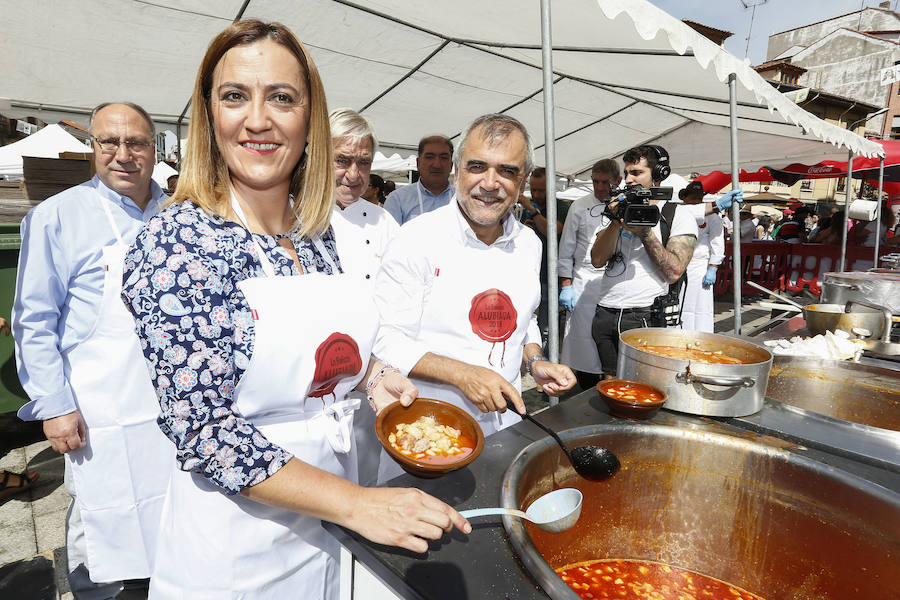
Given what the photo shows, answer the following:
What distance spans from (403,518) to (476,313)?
1180 millimetres

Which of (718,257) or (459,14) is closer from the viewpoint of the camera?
(459,14)

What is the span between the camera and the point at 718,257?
639 centimetres

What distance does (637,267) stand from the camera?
363 cm

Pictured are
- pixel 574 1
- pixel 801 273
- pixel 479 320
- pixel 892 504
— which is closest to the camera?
pixel 892 504

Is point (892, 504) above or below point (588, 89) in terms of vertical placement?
below

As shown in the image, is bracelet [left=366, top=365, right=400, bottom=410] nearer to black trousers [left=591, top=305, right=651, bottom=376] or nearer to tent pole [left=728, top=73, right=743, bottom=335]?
black trousers [left=591, top=305, right=651, bottom=376]

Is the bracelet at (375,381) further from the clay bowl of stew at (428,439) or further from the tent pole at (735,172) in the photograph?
the tent pole at (735,172)

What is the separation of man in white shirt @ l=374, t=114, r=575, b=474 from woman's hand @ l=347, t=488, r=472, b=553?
3.13 feet

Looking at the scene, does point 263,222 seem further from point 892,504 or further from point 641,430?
point 892,504

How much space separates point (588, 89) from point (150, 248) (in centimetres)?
573

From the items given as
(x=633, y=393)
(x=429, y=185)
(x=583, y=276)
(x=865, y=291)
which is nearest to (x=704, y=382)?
(x=633, y=393)

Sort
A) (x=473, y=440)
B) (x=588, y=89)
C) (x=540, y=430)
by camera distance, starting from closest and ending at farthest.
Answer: (x=473, y=440) < (x=540, y=430) < (x=588, y=89)

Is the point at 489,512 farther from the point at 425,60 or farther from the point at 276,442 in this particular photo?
the point at 425,60

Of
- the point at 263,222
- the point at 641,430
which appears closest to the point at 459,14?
the point at 263,222
